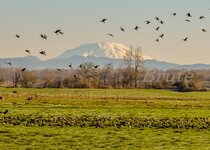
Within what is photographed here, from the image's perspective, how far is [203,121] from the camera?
164ft

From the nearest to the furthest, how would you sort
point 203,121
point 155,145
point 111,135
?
1. point 155,145
2. point 111,135
3. point 203,121

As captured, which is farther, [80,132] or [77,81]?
[77,81]

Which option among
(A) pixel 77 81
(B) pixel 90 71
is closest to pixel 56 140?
(A) pixel 77 81

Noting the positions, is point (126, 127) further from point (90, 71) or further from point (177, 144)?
point (90, 71)

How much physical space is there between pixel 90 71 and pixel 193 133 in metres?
136

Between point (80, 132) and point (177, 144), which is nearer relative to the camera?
point (177, 144)

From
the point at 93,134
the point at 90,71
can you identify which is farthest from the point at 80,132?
the point at 90,71

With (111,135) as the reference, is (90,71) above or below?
above

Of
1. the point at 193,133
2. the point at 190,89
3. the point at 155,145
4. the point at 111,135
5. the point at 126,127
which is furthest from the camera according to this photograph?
the point at 190,89

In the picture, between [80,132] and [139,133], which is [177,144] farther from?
[80,132]

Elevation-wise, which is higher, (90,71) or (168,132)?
(90,71)

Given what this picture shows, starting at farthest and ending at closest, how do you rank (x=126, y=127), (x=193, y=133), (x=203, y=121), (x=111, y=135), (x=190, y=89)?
1. (x=190, y=89)
2. (x=203, y=121)
3. (x=126, y=127)
4. (x=193, y=133)
5. (x=111, y=135)

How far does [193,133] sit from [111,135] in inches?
300

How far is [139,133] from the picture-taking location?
3869 centimetres
